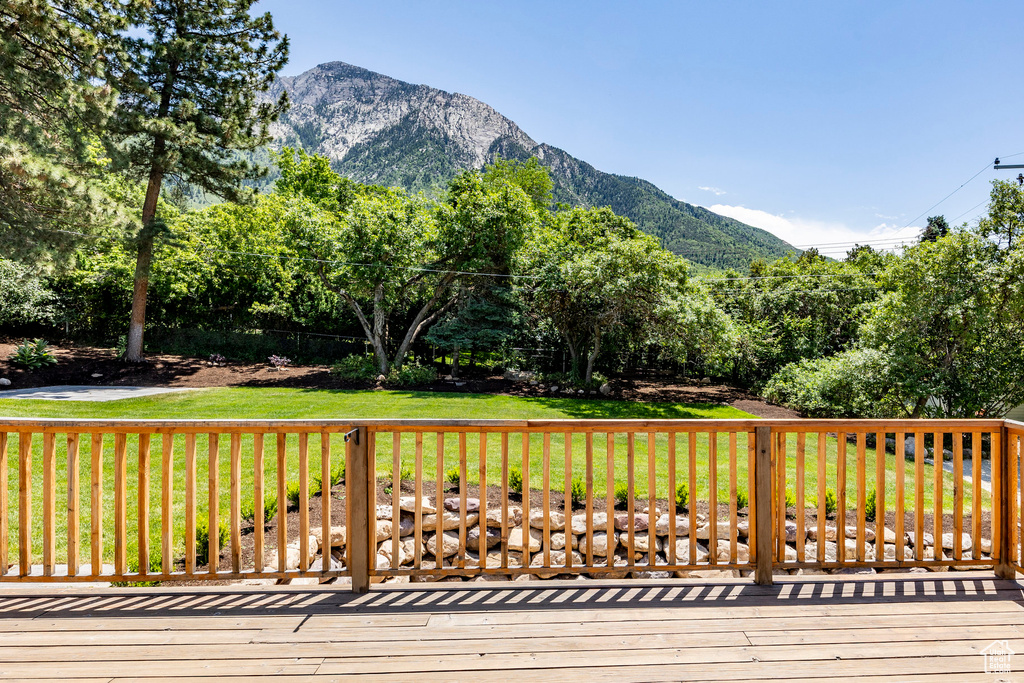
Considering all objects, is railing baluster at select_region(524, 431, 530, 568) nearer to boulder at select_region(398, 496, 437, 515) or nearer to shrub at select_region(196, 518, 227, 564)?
boulder at select_region(398, 496, 437, 515)

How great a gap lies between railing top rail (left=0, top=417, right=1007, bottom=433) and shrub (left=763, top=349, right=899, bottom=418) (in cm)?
801

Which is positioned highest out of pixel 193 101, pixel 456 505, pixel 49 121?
pixel 193 101

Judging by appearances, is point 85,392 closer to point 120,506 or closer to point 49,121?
point 49,121

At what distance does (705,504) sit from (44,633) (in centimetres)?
458

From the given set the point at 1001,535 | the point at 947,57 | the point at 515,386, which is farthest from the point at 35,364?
the point at 947,57

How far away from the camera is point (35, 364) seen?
40.6 ft

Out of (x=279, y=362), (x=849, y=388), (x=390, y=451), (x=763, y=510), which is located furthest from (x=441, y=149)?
(x=763, y=510)

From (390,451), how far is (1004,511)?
5820 mm

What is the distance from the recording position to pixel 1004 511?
2645 mm

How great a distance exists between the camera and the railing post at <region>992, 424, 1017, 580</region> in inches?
104

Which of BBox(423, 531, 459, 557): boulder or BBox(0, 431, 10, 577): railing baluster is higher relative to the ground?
BBox(0, 431, 10, 577): railing baluster

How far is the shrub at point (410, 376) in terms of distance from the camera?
1362 cm

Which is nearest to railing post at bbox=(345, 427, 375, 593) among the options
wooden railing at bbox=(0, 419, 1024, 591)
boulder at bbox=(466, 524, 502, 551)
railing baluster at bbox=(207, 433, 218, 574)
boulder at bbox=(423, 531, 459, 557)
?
wooden railing at bbox=(0, 419, 1024, 591)

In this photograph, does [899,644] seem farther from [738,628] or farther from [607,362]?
[607,362]
